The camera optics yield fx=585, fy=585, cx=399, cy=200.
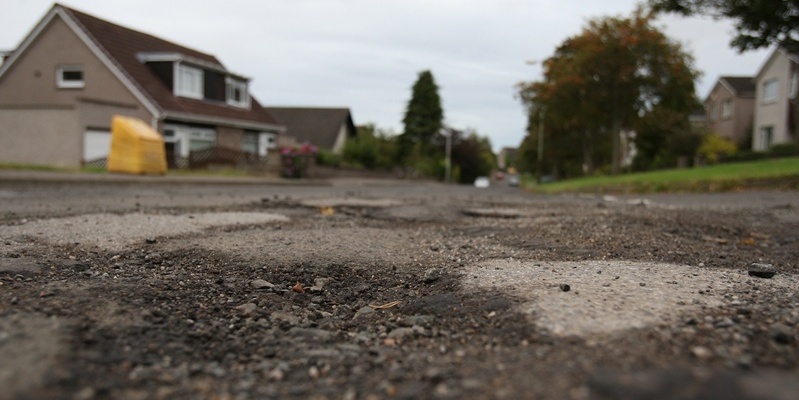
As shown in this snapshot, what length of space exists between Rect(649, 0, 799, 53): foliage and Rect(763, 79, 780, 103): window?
73.4 ft

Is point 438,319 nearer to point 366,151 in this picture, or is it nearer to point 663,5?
point 663,5

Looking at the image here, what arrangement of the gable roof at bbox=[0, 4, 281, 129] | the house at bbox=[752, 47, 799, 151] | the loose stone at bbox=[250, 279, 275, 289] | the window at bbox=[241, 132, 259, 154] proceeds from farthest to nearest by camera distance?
the house at bbox=[752, 47, 799, 151], the window at bbox=[241, 132, 259, 154], the gable roof at bbox=[0, 4, 281, 129], the loose stone at bbox=[250, 279, 275, 289]

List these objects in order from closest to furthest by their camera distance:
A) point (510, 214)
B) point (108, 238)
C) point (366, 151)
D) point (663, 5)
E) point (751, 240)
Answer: point (108, 238)
point (751, 240)
point (510, 214)
point (663, 5)
point (366, 151)

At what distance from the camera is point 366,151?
37656mm

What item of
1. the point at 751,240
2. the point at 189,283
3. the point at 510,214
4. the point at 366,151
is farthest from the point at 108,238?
the point at 366,151

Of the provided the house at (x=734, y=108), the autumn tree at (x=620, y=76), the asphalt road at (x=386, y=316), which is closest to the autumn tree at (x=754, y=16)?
the autumn tree at (x=620, y=76)

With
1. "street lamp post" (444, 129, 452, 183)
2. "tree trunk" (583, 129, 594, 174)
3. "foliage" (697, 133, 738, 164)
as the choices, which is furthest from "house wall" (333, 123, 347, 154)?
"foliage" (697, 133, 738, 164)

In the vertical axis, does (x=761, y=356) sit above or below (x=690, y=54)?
below

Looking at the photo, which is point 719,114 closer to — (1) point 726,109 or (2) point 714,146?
(1) point 726,109

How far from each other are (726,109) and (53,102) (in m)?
46.1

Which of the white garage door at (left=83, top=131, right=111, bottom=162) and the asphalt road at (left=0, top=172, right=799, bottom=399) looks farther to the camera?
the white garage door at (left=83, top=131, right=111, bottom=162)

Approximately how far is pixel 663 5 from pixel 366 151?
22.6 metres

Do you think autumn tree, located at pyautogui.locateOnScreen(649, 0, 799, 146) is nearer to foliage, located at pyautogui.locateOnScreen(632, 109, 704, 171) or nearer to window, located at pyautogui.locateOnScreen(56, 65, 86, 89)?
foliage, located at pyautogui.locateOnScreen(632, 109, 704, 171)

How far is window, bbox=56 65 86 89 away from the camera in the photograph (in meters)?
24.8
